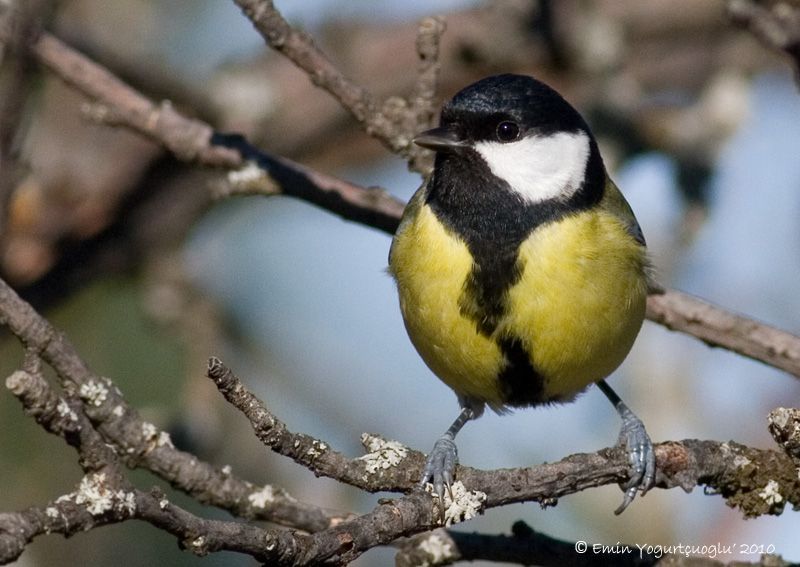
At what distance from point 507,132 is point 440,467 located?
109 cm

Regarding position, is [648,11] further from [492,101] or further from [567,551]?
[567,551]

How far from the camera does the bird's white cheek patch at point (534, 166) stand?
292cm

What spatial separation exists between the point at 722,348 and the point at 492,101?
35.8 inches

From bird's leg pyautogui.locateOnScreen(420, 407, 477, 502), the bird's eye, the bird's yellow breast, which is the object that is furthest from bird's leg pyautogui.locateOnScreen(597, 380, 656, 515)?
the bird's eye

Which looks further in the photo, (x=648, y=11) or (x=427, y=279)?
(x=648, y=11)

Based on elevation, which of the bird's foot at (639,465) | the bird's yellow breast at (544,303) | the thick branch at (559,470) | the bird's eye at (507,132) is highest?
the bird's eye at (507,132)

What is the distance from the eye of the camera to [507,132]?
2.95m

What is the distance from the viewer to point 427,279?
2854 millimetres

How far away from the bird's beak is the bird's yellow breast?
7.4 inches

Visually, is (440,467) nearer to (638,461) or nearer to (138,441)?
(638,461)

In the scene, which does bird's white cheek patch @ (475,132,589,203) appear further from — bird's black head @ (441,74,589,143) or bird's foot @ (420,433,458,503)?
bird's foot @ (420,433,458,503)

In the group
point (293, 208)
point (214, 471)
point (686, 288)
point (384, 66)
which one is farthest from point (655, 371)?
point (214, 471)

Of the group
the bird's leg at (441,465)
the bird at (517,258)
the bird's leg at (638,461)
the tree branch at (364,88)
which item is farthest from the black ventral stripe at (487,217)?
the bird's leg at (638,461)

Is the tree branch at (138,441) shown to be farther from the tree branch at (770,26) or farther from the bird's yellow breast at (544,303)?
the tree branch at (770,26)
